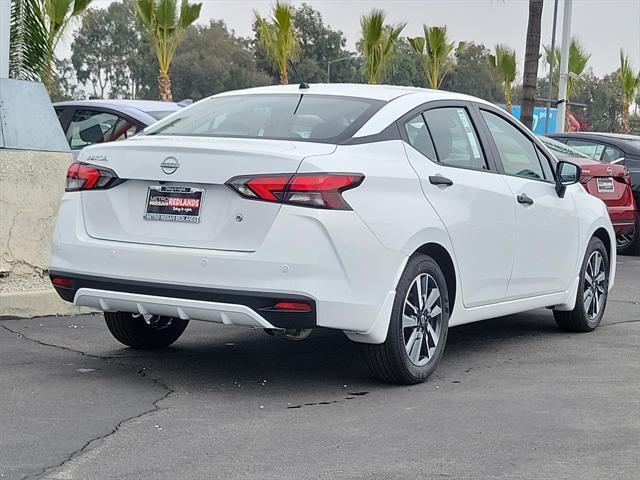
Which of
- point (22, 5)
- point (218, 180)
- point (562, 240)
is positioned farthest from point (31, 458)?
point (22, 5)

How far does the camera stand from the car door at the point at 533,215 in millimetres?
7297

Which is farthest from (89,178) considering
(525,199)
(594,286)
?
(594,286)

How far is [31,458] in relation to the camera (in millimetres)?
4668

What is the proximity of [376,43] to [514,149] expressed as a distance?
27982 mm

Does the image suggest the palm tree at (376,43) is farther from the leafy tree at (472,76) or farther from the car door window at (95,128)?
the leafy tree at (472,76)

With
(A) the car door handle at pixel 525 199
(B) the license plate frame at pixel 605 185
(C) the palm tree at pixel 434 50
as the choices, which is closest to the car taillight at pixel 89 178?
(A) the car door handle at pixel 525 199

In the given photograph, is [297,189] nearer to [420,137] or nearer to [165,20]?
[420,137]

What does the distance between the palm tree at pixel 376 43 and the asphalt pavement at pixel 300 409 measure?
90.7 ft

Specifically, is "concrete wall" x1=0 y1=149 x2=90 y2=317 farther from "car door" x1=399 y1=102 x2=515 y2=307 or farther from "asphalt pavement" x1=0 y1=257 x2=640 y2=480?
"car door" x1=399 y1=102 x2=515 y2=307

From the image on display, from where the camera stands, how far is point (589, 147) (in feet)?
50.0

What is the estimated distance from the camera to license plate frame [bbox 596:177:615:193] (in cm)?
1353

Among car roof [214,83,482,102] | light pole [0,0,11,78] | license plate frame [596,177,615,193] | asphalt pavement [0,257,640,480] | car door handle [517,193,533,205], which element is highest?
light pole [0,0,11,78]

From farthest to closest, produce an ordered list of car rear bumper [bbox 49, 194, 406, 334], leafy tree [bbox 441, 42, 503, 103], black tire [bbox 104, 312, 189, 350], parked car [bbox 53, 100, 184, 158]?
leafy tree [bbox 441, 42, 503, 103] < parked car [bbox 53, 100, 184, 158] < black tire [bbox 104, 312, 189, 350] < car rear bumper [bbox 49, 194, 406, 334]

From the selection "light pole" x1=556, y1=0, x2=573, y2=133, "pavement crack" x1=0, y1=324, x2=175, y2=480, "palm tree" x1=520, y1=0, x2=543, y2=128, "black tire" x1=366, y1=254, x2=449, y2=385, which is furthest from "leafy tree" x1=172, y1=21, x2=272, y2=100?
"black tire" x1=366, y1=254, x2=449, y2=385
